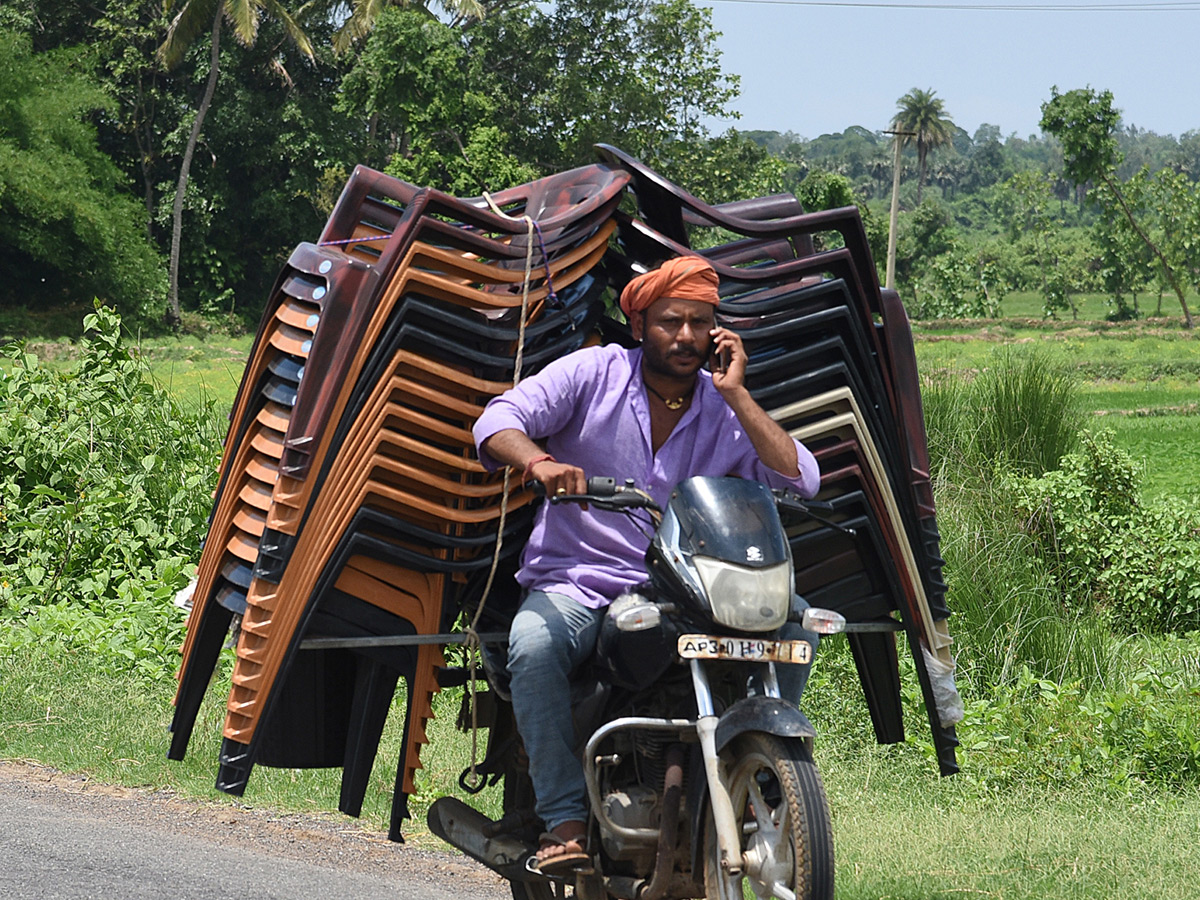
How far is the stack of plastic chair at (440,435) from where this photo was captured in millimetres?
3766

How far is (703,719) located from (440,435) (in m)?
1.24

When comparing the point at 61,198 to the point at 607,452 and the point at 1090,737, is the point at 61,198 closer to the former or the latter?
the point at 1090,737

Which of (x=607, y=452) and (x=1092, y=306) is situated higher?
(x=1092, y=306)

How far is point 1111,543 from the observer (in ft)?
32.0

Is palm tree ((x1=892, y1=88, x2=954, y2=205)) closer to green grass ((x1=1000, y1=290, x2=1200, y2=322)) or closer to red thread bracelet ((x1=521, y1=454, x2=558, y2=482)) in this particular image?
green grass ((x1=1000, y1=290, x2=1200, y2=322))

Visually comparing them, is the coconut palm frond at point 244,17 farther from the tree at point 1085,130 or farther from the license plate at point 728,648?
the license plate at point 728,648

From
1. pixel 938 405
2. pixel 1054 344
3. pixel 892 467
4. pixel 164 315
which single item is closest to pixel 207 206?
pixel 164 315

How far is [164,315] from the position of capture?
38344 millimetres

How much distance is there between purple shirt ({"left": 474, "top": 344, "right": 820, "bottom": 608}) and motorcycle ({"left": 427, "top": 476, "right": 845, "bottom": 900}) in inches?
3.9

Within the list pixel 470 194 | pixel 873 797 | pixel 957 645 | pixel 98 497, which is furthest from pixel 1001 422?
Answer: pixel 470 194

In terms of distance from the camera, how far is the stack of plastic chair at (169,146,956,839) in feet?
12.4

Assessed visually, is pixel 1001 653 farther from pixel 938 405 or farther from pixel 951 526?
pixel 938 405

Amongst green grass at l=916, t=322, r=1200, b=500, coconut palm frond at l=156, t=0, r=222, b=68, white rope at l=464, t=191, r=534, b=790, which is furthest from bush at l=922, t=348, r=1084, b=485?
coconut palm frond at l=156, t=0, r=222, b=68

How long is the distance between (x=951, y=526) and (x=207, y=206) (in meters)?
→ 34.4
